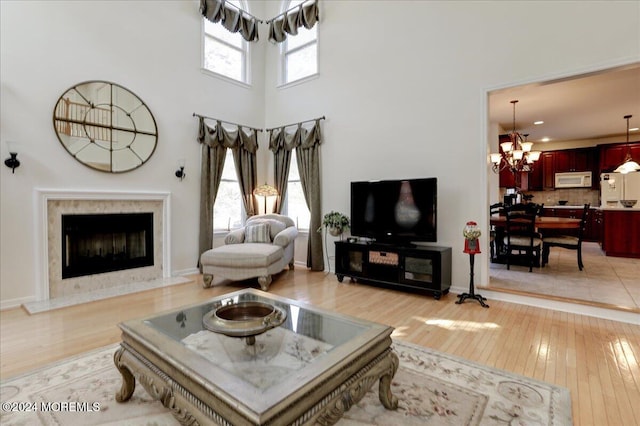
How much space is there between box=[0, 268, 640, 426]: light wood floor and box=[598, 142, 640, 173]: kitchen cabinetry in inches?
267

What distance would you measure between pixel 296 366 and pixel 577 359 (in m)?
2.06

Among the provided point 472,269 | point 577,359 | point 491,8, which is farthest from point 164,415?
point 491,8

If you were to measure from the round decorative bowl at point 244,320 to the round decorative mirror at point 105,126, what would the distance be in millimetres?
3273

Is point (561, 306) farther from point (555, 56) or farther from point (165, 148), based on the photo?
point (165, 148)

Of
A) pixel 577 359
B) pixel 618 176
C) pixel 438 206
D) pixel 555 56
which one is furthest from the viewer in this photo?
pixel 618 176

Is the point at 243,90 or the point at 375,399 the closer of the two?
the point at 375,399

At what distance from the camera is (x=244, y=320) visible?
1.71 meters

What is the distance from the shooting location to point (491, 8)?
3512mm

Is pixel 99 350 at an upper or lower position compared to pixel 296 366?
lower

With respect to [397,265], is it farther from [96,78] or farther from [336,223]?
[96,78]

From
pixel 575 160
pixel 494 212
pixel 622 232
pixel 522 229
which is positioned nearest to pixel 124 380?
pixel 522 229

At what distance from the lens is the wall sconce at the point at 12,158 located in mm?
3266

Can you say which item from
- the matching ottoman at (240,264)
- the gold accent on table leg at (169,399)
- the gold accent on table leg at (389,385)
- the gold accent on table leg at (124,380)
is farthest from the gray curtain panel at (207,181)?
the gold accent on table leg at (389,385)

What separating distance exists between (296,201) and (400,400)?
4.21m
